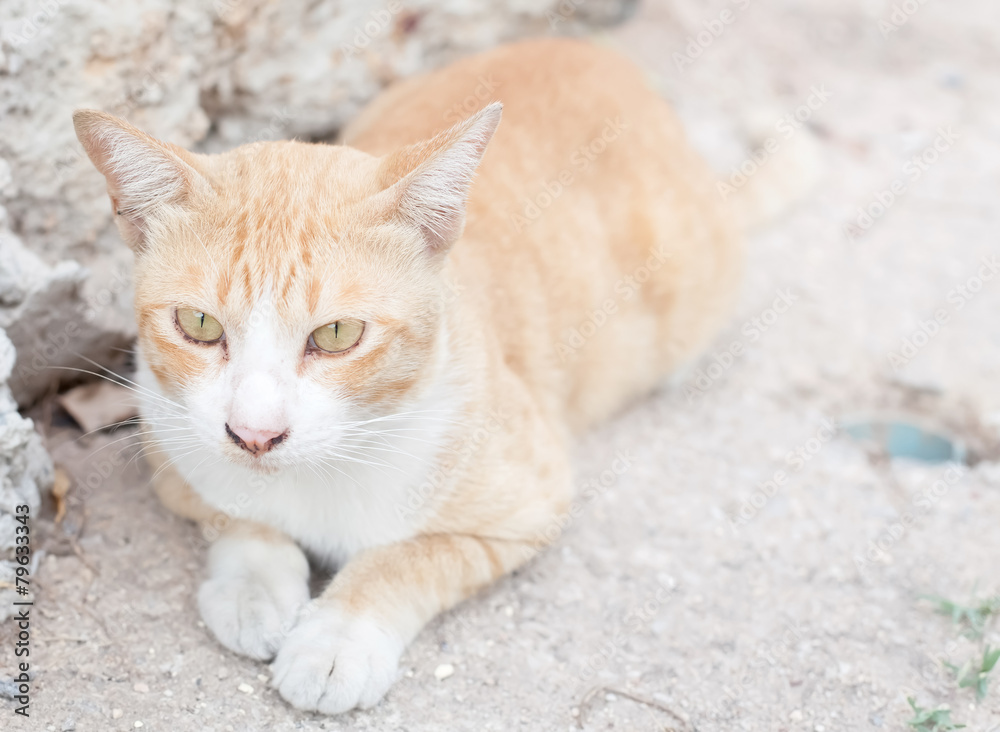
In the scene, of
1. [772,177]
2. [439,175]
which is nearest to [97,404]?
[439,175]

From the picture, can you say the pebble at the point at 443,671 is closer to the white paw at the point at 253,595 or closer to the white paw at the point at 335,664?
the white paw at the point at 335,664

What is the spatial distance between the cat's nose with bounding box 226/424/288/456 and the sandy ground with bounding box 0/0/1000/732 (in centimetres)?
76

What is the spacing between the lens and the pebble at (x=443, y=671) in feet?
8.55

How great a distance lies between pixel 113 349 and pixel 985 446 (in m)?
3.42

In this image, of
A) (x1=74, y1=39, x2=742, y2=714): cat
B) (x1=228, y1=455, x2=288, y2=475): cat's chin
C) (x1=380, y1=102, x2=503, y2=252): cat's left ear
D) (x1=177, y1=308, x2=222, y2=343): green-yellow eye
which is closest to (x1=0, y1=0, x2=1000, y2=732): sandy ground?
(x1=74, y1=39, x2=742, y2=714): cat

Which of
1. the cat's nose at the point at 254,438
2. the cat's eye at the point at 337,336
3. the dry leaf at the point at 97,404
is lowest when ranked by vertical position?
the dry leaf at the point at 97,404

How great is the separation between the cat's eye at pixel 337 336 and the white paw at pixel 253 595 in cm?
80

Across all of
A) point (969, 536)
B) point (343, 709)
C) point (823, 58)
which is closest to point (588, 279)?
point (969, 536)

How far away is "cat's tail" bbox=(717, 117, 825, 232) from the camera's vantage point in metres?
5.03

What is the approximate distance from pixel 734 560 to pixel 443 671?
1.12m

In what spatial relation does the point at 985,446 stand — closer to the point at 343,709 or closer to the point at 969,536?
the point at 969,536

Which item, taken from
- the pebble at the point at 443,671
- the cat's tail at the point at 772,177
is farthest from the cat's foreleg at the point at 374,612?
the cat's tail at the point at 772,177

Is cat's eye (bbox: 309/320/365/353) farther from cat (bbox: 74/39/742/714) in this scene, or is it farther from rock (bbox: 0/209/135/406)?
rock (bbox: 0/209/135/406)

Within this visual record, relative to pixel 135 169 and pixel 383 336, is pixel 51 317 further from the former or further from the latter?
pixel 383 336
